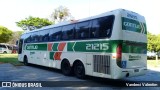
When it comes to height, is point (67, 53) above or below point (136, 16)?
below

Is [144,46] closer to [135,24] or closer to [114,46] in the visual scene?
[135,24]

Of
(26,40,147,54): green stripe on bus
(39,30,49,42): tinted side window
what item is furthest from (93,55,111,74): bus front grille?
(39,30,49,42): tinted side window

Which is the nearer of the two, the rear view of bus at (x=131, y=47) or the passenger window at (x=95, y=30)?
the rear view of bus at (x=131, y=47)

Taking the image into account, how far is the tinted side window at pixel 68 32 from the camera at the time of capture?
13.6 meters

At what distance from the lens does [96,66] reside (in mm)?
11219

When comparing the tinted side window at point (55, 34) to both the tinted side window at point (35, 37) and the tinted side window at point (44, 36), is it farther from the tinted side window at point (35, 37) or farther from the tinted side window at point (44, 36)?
the tinted side window at point (35, 37)

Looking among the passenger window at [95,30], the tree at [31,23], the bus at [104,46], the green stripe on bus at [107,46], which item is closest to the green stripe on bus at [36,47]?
the bus at [104,46]

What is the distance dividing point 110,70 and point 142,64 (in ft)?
6.51

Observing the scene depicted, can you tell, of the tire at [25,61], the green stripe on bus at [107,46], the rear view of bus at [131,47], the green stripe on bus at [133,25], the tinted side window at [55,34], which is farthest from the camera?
the tire at [25,61]

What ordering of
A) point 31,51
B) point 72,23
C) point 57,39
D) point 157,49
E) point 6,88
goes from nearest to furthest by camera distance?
point 6,88, point 72,23, point 57,39, point 31,51, point 157,49

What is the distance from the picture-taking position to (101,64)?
428 inches

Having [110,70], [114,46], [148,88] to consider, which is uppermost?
[114,46]

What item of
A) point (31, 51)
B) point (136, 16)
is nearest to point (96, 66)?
point (136, 16)

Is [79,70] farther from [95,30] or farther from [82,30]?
[95,30]
